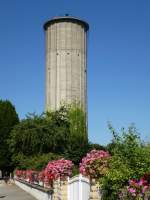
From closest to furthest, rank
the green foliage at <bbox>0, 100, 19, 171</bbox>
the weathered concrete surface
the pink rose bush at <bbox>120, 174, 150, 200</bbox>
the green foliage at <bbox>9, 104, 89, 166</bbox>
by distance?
the pink rose bush at <bbox>120, 174, 150, 200</bbox> → the weathered concrete surface → the green foliage at <bbox>9, 104, 89, 166</bbox> → the green foliage at <bbox>0, 100, 19, 171</bbox>

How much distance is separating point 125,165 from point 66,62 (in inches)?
2983

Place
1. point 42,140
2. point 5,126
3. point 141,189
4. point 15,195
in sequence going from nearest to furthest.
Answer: point 141,189, point 15,195, point 42,140, point 5,126

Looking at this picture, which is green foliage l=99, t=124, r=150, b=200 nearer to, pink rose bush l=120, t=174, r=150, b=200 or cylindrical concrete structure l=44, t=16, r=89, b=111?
pink rose bush l=120, t=174, r=150, b=200

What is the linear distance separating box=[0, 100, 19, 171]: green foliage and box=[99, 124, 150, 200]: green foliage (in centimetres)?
5290

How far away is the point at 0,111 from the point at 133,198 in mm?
61493

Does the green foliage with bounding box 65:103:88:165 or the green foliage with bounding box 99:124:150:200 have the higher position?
the green foliage with bounding box 65:103:88:165

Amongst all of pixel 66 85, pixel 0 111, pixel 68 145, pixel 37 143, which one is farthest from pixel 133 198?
pixel 66 85

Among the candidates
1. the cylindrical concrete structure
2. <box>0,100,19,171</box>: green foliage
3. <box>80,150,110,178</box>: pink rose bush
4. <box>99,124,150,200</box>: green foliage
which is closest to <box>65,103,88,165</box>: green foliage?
<box>0,100,19,171</box>: green foliage

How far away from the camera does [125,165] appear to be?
1423 cm

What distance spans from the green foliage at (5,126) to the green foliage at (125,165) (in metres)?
52.9

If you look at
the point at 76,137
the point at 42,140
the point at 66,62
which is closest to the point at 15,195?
the point at 42,140

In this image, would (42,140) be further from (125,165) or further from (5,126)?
(125,165)

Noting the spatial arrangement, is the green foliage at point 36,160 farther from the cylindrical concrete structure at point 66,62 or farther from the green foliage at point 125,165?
the cylindrical concrete structure at point 66,62

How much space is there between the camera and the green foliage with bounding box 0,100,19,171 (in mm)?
68500
